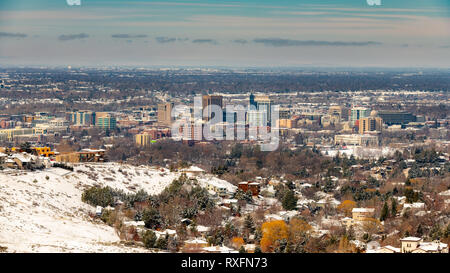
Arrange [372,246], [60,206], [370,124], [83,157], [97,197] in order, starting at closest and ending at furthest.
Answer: [372,246] → [60,206] → [97,197] → [83,157] → [370,124]

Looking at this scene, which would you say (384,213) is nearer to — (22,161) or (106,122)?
(22,161)

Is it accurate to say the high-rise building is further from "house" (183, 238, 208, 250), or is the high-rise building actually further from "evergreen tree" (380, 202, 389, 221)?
"house" (183, 238, 208, 250)

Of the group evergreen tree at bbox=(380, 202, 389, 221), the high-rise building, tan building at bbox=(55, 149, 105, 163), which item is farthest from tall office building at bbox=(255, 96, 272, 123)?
evergreen tree at bbox=(380, 202, 389, 221)

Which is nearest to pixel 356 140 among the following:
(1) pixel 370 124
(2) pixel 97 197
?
(1) pixel 370 124

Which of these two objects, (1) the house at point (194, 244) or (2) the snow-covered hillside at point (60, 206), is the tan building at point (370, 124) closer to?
(2) the snow-covered hillside at point (60, 206)
